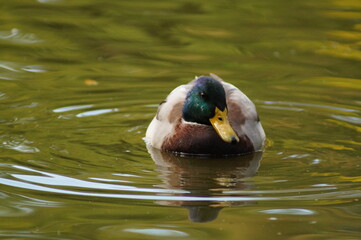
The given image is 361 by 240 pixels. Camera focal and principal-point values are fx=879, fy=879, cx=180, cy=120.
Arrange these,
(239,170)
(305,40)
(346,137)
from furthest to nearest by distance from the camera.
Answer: (305,40)
(346,137)
(239,170)

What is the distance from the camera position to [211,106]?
996cm

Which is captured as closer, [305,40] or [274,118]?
[274,118]

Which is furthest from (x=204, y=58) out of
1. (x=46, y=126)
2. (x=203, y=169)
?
(x=203, y=169)

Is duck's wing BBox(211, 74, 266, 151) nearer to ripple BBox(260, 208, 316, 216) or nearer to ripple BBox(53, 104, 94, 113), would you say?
ripple BBox(53, 104, 94, 113)

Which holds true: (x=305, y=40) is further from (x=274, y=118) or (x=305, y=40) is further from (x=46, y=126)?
(x=46, y=126)

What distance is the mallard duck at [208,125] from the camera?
988cm

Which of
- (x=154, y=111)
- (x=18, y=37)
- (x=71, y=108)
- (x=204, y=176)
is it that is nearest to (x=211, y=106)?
(x=204, y=176)

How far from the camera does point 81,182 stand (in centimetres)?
852

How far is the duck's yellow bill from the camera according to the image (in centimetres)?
966

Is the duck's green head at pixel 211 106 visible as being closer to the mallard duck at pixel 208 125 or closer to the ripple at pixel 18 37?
the mallard duck at pixel 208 125

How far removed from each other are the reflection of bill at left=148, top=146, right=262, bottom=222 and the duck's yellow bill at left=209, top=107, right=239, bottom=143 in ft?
0.98

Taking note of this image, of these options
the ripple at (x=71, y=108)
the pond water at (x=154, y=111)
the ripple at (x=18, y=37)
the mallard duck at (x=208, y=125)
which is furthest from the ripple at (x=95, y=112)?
the ripple at (x=18, y=37)

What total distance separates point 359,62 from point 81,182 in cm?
696

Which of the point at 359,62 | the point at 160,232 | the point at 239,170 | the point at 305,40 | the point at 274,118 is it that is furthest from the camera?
the point at 305,40
